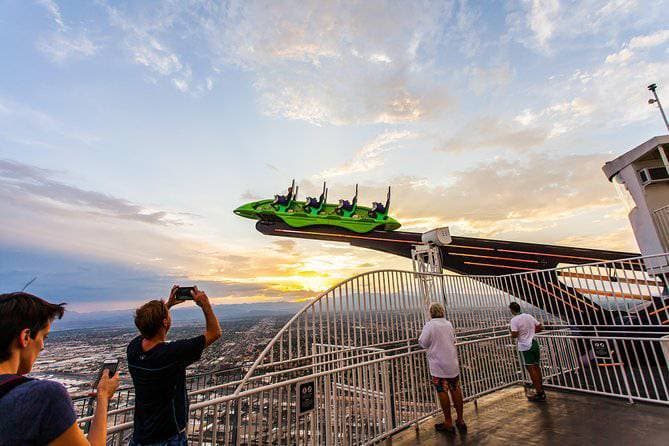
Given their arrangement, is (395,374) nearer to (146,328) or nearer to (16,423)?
(146,328)

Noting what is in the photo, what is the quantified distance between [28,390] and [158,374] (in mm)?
1039

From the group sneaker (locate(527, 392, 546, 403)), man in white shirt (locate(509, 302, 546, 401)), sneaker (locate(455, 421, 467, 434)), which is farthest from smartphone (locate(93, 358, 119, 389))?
sneaker (locate(527, 392, 546, 403))

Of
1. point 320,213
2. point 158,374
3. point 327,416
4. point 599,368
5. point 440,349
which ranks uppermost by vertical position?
point 320,213

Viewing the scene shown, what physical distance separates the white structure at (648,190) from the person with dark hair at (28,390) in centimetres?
1414

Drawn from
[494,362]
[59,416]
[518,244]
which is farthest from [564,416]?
[518,244]

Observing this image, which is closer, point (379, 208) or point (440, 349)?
point (440, 349)

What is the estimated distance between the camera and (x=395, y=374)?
467cm

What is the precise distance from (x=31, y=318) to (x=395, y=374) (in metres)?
4.60

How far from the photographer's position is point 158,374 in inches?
80.4

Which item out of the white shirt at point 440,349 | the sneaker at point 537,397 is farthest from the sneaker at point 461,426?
the sneaker at point 537,397

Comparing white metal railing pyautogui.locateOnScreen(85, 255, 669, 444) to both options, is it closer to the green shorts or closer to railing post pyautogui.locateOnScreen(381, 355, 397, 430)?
railing post pyautogui.locateOnScreen(381, 355, 397, 430)

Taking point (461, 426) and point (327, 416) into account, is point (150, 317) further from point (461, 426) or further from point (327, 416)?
point (461, 426)

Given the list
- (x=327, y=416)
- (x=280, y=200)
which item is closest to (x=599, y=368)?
(x=327, y=416)

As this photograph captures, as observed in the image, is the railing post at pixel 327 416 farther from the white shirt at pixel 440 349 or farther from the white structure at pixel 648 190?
the white structure at pixel 648 190
